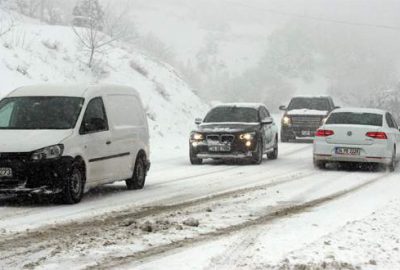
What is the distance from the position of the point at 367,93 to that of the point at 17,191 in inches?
4014

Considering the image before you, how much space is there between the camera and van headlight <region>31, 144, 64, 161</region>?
34.8 feet

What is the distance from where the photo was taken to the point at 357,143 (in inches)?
688

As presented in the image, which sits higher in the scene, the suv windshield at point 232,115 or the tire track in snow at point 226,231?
the suv windshield at point 232,115

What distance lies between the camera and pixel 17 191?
10.6m

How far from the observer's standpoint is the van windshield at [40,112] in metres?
11.6

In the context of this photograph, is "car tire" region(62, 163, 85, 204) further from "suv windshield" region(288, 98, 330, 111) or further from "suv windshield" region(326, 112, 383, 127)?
"suv windshield" region(288, 98, 330, 111)

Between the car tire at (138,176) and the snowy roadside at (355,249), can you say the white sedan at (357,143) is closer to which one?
the car tire at (138,176)

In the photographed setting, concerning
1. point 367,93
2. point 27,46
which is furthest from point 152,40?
point 27,46

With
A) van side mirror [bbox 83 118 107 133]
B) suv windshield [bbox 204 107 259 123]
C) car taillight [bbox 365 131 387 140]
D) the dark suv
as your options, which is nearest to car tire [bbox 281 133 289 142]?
the dark suv

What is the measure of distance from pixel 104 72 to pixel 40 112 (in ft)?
68.9

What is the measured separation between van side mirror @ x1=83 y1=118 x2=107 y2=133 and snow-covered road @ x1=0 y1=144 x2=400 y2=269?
1.10m

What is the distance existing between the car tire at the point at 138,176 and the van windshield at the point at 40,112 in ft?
6.56

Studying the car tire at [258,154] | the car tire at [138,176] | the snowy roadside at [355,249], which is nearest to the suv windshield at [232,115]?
the car tire at [258,154]

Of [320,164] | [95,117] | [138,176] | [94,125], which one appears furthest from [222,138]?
[94,125]
